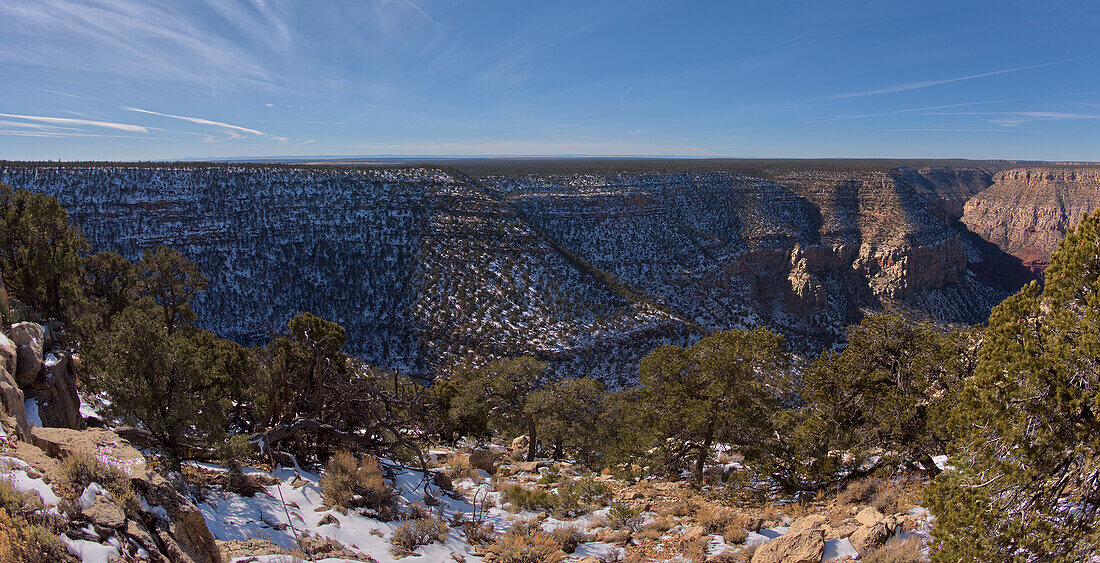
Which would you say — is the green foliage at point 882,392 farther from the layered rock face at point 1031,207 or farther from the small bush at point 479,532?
the layered rock face at point 1031,207

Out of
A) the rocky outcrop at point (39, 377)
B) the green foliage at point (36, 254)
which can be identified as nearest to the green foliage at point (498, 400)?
the rocky outcrop at point (39, 377)

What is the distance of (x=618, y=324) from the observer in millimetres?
50188

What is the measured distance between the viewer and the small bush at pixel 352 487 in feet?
28.8

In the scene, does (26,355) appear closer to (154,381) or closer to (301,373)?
(154,381)

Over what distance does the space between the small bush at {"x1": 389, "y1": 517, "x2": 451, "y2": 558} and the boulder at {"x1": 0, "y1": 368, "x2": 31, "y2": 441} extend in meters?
4.84

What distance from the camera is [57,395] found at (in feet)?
27.9

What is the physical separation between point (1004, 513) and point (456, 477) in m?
11.2

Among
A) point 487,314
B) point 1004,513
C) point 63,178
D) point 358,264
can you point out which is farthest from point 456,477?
point 63,178

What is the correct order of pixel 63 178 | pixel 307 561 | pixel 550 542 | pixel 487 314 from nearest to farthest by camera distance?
pixel 307 561 → pixel 550 542 → pixel 487 314 → pixel 63 178

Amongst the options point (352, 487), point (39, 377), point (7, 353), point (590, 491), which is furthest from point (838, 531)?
point (39, 377)

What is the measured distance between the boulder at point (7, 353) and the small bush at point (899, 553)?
12.8 meters

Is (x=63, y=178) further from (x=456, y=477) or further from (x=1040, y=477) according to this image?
(x=1040, y=477)

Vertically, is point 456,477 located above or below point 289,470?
below

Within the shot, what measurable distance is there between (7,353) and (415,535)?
6856 millimetres
